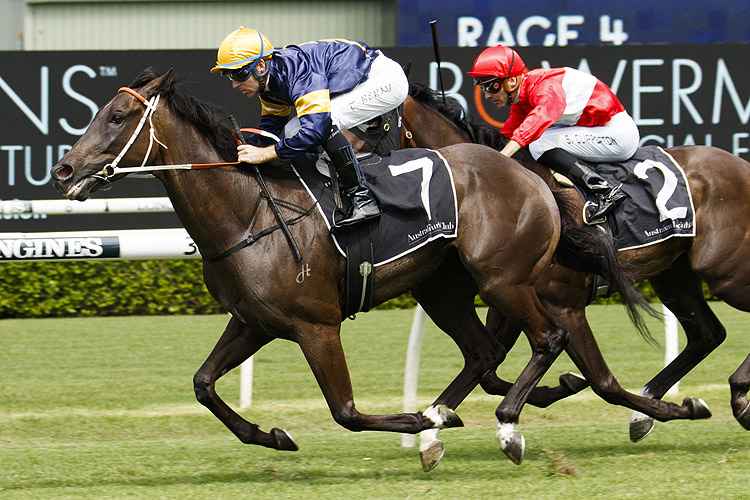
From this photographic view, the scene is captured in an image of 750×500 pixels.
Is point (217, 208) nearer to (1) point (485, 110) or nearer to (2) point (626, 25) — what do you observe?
(1) point (485, 110)

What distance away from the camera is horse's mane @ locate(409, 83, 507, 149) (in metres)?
4.87

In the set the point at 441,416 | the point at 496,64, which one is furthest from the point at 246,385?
the point at 496,64


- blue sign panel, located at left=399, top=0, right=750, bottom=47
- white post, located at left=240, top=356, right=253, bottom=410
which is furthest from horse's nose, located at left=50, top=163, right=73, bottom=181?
blue sign panel, located at left=399, top=0, right=750, bottom=47

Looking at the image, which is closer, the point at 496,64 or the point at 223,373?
the point at 223,373

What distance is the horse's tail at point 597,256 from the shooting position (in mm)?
4230

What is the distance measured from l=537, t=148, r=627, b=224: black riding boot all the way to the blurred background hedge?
3.89m

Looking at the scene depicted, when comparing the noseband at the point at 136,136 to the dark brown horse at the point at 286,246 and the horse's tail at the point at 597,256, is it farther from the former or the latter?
the horse's tail at the point at 597,256

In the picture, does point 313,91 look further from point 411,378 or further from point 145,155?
point 411,378

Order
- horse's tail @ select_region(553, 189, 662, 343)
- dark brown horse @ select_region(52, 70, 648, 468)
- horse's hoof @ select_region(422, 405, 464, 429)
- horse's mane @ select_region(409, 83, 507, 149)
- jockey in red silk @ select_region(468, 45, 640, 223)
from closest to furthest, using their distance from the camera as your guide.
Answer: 1. dark brown horse @ select_region(52, 70, 648, 468)
2. horse's hoof @ select_region(422, 405, 464, 429)
3. horse's tail @ select_region(553, 189, 662, 343)
4. jockey in red silk @ select_region(468, 45, 640, 223)
5. horse's mane @ select_region(409, 83, 507, 149)

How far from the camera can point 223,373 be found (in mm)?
4086

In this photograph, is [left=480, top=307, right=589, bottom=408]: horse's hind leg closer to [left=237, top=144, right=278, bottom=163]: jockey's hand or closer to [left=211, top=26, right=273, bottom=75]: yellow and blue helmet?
[left=237, top=144, right=278, bottom=163]: jockey's hand

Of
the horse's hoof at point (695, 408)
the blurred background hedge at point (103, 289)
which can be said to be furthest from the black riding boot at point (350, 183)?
the blurred background hedge at point (103, 289)

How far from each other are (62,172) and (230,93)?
13.8 feet

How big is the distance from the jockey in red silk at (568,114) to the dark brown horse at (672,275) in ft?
0.34
